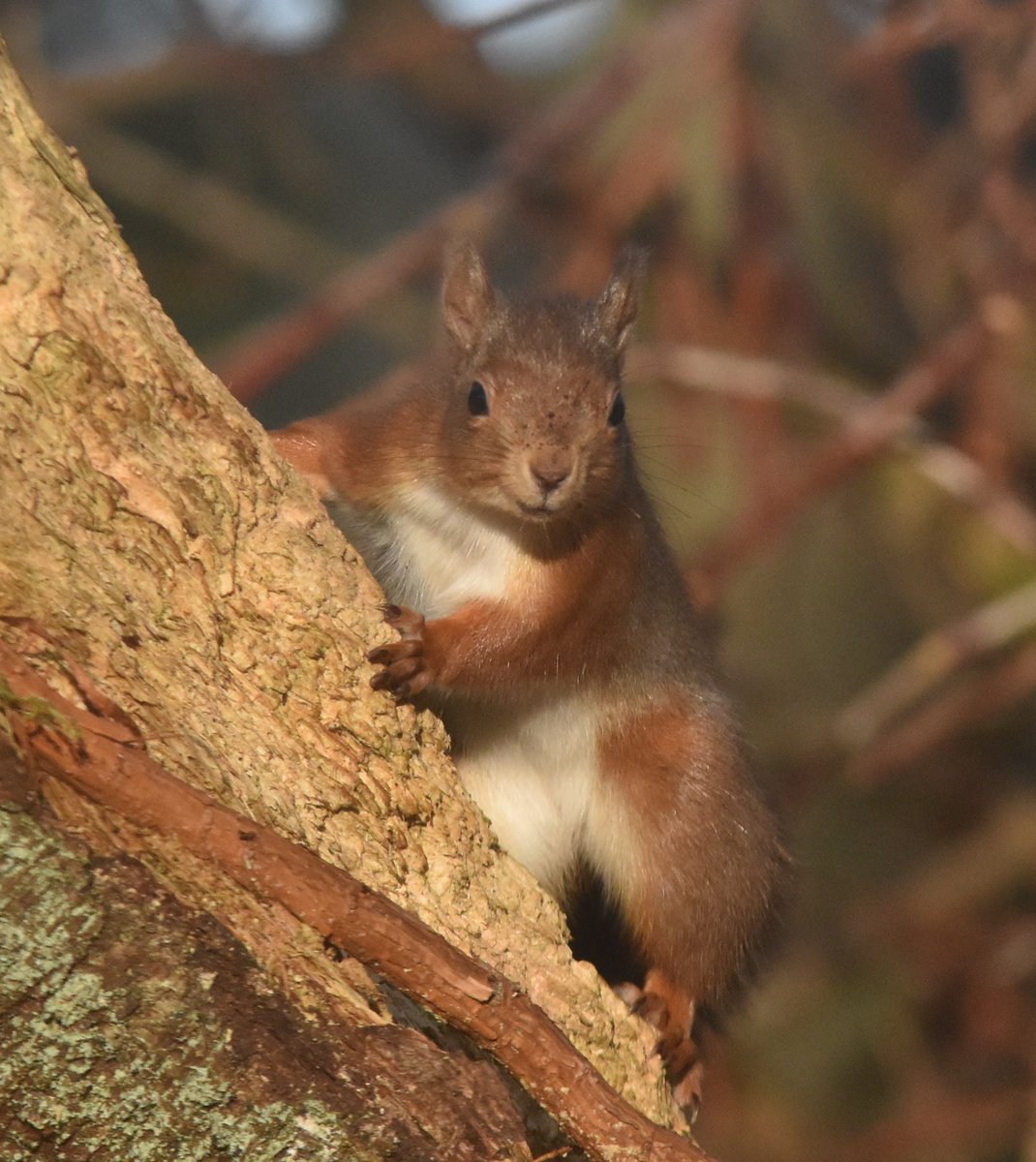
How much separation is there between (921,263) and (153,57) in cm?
335

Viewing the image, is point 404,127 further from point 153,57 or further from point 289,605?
point 289,605

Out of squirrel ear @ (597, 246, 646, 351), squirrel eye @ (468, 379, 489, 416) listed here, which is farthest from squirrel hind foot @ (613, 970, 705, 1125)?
squirrel ear @ (597, 246, 646, 351)

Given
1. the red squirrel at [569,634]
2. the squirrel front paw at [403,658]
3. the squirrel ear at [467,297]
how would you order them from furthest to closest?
the squirrel ear at [467,297] < the red squirrel at [569,634] < the squirrel front paw at [403,658]

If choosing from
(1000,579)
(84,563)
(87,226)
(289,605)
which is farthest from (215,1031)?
(1000,579)

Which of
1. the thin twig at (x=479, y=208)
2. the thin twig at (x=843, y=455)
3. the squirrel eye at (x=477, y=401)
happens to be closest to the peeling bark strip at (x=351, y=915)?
the squirrel eye at (x=477, y=401)

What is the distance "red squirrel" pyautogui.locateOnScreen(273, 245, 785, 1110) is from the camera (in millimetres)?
2713

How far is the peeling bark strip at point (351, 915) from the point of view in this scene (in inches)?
62.3

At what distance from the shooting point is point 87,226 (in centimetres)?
200

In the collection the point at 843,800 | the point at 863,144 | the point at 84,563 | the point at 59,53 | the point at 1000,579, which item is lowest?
the point at 843,800

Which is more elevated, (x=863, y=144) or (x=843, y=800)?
(x=863, y=144)

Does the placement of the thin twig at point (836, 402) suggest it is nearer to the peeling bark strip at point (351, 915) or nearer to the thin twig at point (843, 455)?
the thin twig at point (843, 455)

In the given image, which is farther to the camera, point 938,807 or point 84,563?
point 938,807

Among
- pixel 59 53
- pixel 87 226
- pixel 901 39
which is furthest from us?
pixel 59 53

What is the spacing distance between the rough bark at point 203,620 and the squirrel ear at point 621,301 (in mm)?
866
